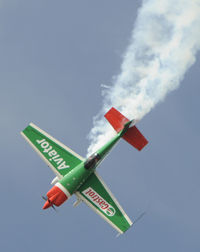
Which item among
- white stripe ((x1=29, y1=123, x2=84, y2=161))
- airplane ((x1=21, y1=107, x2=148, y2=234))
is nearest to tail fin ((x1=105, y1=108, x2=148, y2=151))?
airplane ((x1=21, y1=107, x2=148, y2=234))

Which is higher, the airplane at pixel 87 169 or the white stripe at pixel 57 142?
the white stripe at pixel 57 142

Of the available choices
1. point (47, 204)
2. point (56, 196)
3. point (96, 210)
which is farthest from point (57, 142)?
point (96, 210)

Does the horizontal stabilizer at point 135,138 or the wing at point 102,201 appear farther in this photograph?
the horizontal stabilizer at point 135,138

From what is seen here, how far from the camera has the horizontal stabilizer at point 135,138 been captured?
31.0 metres

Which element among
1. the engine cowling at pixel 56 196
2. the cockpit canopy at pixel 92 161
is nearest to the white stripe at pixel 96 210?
the engine cowling at pixel 56 196

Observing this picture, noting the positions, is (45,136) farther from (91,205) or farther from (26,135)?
(91,205)

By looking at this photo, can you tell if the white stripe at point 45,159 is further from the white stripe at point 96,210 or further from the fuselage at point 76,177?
the white stripe at point 96,210

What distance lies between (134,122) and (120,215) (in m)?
7.71

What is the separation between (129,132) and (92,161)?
393 cm

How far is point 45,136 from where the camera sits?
105ft

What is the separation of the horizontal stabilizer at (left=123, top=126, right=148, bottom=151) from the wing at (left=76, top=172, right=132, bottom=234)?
13.2ft

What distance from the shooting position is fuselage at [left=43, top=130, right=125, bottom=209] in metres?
29.8

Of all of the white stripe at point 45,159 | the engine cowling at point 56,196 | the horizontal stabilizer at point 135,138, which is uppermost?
the white stripe at point 45,159

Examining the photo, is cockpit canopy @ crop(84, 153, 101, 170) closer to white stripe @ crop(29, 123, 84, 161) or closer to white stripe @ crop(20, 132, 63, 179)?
white stripe @ crop(29, 123, 84, 161)
